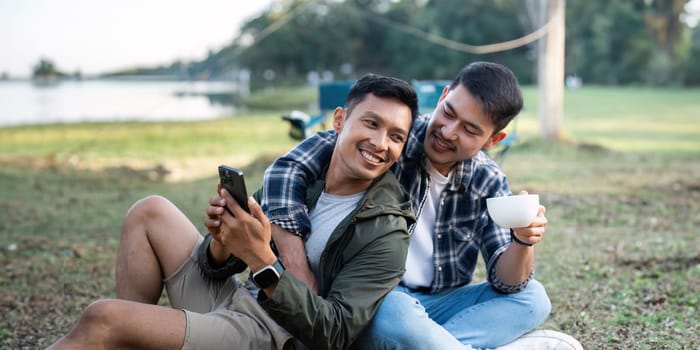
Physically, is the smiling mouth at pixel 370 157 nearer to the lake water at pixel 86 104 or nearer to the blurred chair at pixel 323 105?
the blurred chair at pixel 323 105

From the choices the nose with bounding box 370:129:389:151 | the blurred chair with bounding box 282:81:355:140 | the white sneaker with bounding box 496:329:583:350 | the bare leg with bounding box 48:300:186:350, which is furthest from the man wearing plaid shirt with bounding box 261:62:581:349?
the blurred chair with bounding box 282:81:355:140

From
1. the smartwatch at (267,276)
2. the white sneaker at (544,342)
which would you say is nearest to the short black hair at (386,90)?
the smartwatch at (267,276)

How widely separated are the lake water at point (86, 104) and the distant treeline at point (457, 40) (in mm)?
15528

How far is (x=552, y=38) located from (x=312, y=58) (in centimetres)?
4241

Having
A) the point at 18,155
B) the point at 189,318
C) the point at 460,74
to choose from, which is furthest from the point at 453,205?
the point at 18,155

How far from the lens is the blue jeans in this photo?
6.67 feet

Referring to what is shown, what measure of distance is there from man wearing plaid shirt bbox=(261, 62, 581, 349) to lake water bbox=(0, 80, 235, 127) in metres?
13.4

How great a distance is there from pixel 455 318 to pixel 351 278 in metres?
0.65

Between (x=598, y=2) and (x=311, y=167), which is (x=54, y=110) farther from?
(x=598, y=2)

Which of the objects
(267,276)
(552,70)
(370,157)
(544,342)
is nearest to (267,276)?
(267,276)

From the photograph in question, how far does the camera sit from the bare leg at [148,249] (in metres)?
2.25

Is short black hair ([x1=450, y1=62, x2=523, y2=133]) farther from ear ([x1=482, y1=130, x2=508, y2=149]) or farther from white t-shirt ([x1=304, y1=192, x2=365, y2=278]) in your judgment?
white t-shirt ([x1=304, y1=192, x2=365, y2=278])

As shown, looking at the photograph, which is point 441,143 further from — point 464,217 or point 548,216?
point 548,216

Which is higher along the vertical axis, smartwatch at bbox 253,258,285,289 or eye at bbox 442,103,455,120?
eye at bbox 442,103,455,120
